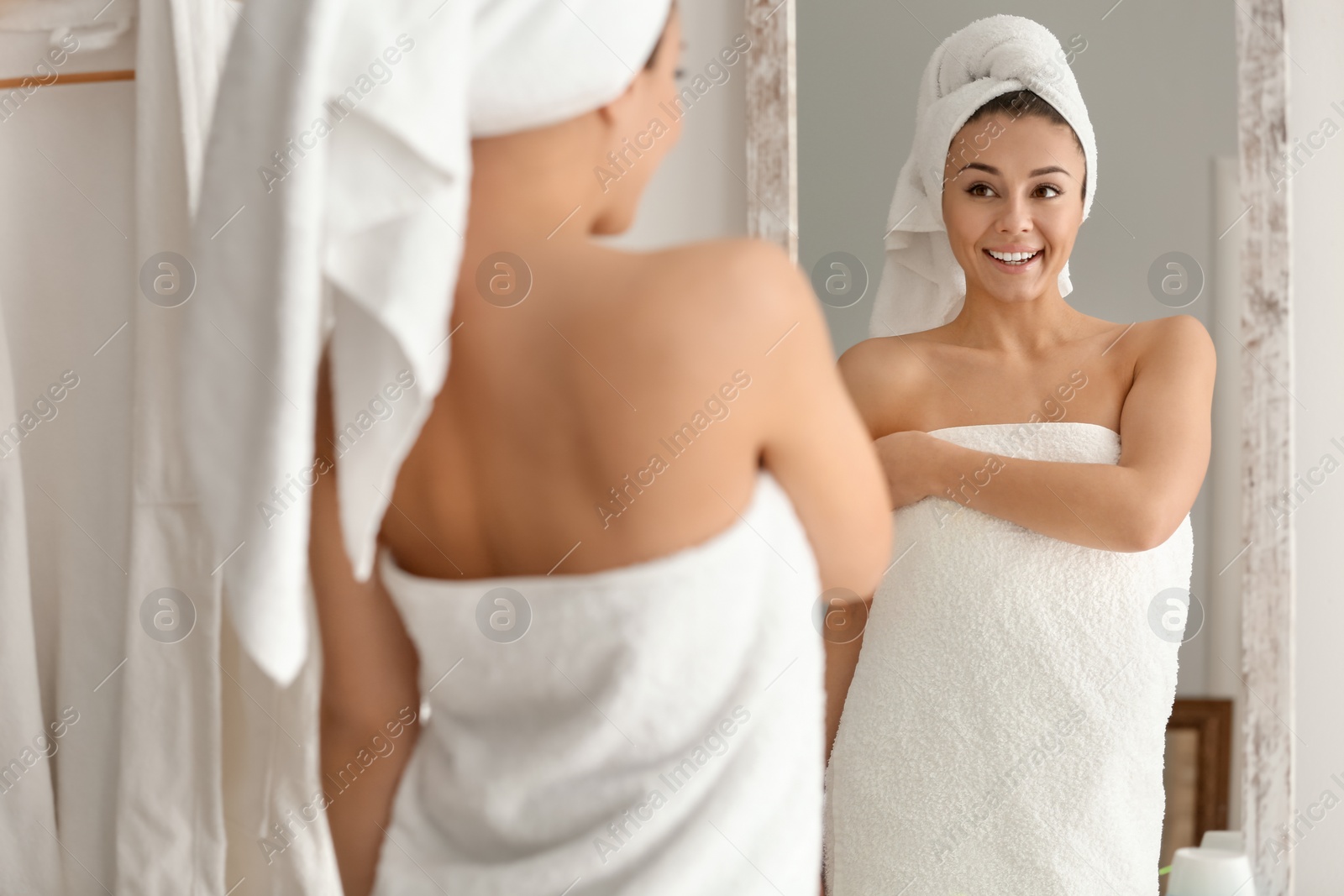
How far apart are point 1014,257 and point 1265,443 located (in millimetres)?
511

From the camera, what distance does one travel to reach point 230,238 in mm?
509

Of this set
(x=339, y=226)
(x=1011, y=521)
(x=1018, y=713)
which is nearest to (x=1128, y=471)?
(x=1011, y=521)

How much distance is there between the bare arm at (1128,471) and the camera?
0.91 m

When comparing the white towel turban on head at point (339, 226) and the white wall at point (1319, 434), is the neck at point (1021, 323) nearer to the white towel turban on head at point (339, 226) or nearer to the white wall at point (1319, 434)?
the white wall at point (1319, 434)

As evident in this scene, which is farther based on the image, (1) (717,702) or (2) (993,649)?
(2) (993,649)

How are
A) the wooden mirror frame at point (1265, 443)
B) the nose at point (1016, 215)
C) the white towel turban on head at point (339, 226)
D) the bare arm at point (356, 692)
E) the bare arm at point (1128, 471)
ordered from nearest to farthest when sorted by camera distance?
1. the white towel turban on head at point (339, 226)
2. the bare arm at point (356, 692)
3. the bare arm at point (1128, 471)
4. the nose at point (1016, 215)
5. the wooden mirror frame at point (1265, 443)

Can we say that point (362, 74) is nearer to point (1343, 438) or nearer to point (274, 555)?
point (274, 555)

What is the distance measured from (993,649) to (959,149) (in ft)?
1.58

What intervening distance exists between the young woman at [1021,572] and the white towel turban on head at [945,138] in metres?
0.01

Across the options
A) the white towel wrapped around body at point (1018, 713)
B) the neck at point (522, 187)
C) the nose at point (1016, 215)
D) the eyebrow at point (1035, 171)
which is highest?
the eyebrow at point (1035, 171)

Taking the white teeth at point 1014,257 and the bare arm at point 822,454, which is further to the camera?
the white teeth at point 1014,257

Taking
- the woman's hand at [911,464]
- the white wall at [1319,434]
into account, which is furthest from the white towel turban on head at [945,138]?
the white wall at [1319,434]

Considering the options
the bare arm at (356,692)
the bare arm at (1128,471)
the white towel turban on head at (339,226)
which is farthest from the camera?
the bare arm at (1128,471)

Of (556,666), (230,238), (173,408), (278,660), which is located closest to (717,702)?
(556,666)
